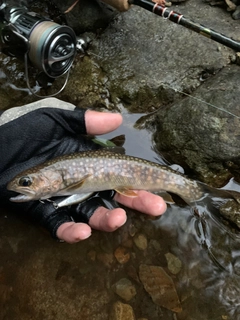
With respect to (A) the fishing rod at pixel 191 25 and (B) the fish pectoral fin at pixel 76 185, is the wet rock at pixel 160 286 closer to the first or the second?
(B) the fish pectoral fin at pixel 76 185

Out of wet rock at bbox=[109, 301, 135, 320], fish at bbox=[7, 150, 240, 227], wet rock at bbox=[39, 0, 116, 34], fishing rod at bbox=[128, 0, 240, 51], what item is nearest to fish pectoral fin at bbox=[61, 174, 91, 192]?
fish at bbox=[7, 150, 240, 227]

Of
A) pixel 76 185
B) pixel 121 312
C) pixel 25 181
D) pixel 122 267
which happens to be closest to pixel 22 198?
pixel 25 181

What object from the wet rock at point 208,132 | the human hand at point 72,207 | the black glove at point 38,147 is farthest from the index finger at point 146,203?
the wet rock at point 208,132

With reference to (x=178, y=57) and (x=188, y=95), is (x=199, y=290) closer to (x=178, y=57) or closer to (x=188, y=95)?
(x=188, y=95)

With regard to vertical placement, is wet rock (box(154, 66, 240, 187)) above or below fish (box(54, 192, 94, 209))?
above

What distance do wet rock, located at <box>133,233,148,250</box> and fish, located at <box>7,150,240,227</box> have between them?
0.37 metres

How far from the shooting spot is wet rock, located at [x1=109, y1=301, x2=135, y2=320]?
240cm

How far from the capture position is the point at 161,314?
2.42 m

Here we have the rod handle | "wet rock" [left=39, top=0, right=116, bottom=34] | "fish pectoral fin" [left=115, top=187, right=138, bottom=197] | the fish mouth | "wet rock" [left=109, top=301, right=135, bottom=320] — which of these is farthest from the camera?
"wet rock" [left=39, top=0, right=116, bottom=34]

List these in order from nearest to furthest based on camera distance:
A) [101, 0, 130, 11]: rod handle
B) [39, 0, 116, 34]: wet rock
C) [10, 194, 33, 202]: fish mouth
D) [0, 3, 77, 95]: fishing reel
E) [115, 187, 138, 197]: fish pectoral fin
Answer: [10, 194, 33, 202]: fish mouth
[115, 187, 138, 197]: fish pectoral fin
[0, 3, 77, 95]: fishing reel
[101, 0, 130, 11]: rod handle
[39, 0, 116, 34]: wet rock

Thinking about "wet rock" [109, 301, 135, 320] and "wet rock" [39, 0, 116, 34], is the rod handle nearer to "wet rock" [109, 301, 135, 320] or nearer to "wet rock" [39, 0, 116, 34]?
"wet rock" [39, 0, 116, 34]

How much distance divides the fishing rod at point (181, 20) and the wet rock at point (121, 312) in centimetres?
199

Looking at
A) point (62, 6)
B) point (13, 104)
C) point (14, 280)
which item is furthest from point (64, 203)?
point (62, 6)

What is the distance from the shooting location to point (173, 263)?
2574 millimetres
